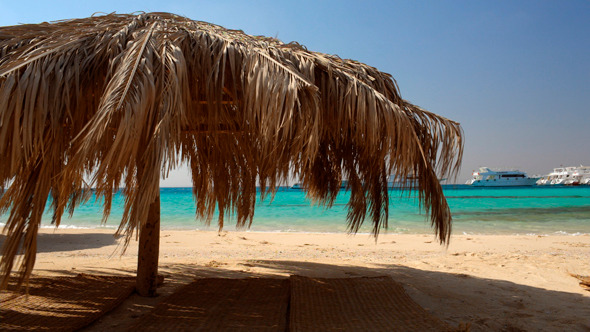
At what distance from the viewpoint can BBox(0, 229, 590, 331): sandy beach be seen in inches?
100

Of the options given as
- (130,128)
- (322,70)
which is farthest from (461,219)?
(130,128)

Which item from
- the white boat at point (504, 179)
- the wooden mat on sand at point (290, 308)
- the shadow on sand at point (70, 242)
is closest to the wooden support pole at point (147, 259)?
the wooden mat on sand at point (290, 308)

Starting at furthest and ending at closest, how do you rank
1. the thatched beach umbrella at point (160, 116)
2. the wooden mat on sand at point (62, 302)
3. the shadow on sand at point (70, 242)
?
the shadow on sand at point (70, 242) < the wooden mat on sand at point (62, 302) < the thatched beach umbrella at point (160, 116)

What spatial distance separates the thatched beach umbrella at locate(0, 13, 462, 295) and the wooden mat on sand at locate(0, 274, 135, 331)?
0.30 meters

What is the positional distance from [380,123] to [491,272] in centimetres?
274

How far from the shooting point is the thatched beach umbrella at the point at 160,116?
1.71 m

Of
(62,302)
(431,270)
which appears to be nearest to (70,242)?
(62,302)

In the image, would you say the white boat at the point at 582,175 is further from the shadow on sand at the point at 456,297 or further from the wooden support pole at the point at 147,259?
the wooden support pole at the point at 147,259

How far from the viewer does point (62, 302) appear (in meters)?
2.42

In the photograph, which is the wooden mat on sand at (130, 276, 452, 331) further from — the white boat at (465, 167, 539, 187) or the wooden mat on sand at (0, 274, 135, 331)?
the white boat at (465, 167, 539, 187)

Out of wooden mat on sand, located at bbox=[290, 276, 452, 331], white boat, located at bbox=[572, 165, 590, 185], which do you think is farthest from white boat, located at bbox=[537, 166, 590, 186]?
wooden mat on sand, located at bbox=[290, 276, 452, 331]

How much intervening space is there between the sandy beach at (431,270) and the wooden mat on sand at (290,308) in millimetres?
237

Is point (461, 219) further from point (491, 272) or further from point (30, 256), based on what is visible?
point (30, 256)

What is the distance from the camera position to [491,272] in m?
4.01
